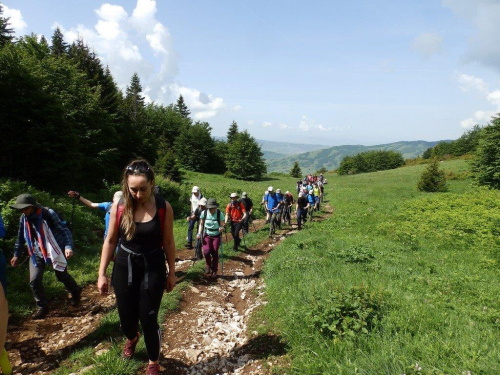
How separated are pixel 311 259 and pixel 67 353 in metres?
6.15

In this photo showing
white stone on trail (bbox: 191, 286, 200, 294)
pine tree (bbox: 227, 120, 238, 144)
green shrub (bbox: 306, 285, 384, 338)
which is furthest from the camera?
pine tree (bbox: 227, 120, 238, 144)

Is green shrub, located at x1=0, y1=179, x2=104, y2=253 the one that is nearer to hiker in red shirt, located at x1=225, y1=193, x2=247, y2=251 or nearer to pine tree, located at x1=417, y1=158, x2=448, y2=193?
hiker in red shirt, located at x1=225, y1=193, x2=247, y2=251

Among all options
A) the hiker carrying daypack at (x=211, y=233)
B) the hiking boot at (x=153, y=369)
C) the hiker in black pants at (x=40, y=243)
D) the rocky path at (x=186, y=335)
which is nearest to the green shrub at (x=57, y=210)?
the hiker in black pants at (x=40, y=243)

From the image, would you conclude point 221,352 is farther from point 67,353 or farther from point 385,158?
point 385,158

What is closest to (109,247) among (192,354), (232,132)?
(192,354)

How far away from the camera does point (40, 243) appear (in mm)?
5363

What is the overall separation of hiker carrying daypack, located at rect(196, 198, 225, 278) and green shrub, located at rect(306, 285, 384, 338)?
3692 mm

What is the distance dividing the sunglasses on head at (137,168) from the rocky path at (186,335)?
3044mm

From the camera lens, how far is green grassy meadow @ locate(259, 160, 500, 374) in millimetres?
3564

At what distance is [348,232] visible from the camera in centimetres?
1359

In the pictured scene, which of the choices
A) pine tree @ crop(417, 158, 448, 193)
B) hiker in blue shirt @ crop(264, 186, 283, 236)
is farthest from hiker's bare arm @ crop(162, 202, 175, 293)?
pine tree @ crop(417, 158, 448, 193)

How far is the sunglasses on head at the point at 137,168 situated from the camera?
11.0 ft

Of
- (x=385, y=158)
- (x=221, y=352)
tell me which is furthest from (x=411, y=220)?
(x=385, y=158)

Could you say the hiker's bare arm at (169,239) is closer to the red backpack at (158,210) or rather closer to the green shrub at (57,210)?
the red backpack at (158,210)
